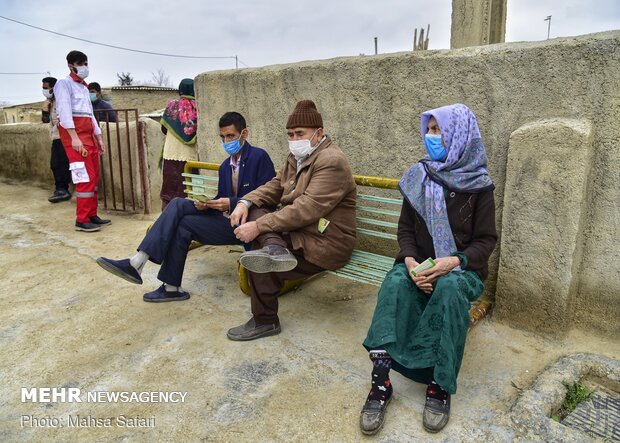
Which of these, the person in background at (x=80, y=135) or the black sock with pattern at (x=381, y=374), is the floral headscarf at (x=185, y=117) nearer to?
the person in background at (x=80, y=135)

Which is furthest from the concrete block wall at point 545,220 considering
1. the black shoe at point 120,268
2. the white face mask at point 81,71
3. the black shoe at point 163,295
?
the white face mask at point 81,71

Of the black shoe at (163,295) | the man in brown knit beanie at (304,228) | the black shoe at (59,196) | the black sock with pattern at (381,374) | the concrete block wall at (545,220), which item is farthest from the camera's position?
the black shoe at (59,196)

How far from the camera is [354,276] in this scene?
2746 millimetres

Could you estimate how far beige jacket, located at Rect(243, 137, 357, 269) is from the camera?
268 centimetres

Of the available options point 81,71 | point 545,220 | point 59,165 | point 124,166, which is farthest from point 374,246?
point 59,165

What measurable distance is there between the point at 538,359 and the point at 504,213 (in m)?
0.77

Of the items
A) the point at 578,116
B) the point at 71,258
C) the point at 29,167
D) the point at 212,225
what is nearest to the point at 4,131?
the point at 29,167

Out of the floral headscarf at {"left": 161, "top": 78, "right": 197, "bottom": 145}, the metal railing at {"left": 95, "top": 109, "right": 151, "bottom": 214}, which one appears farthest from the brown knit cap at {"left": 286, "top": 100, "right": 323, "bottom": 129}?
the metal railing at {"left": 95, "top": 109, "right": 151, "bottom": 214}

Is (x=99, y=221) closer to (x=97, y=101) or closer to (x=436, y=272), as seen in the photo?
(x=97, y=101)

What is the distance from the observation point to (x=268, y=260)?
8.40 ft

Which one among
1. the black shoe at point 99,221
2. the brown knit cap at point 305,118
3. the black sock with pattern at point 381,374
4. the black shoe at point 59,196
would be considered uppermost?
the brown knit cap at point 305,118

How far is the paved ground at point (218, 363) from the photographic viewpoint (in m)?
2.03

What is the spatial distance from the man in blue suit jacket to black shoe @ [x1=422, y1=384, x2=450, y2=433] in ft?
5.58

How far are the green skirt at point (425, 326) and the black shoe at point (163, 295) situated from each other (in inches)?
65.0
